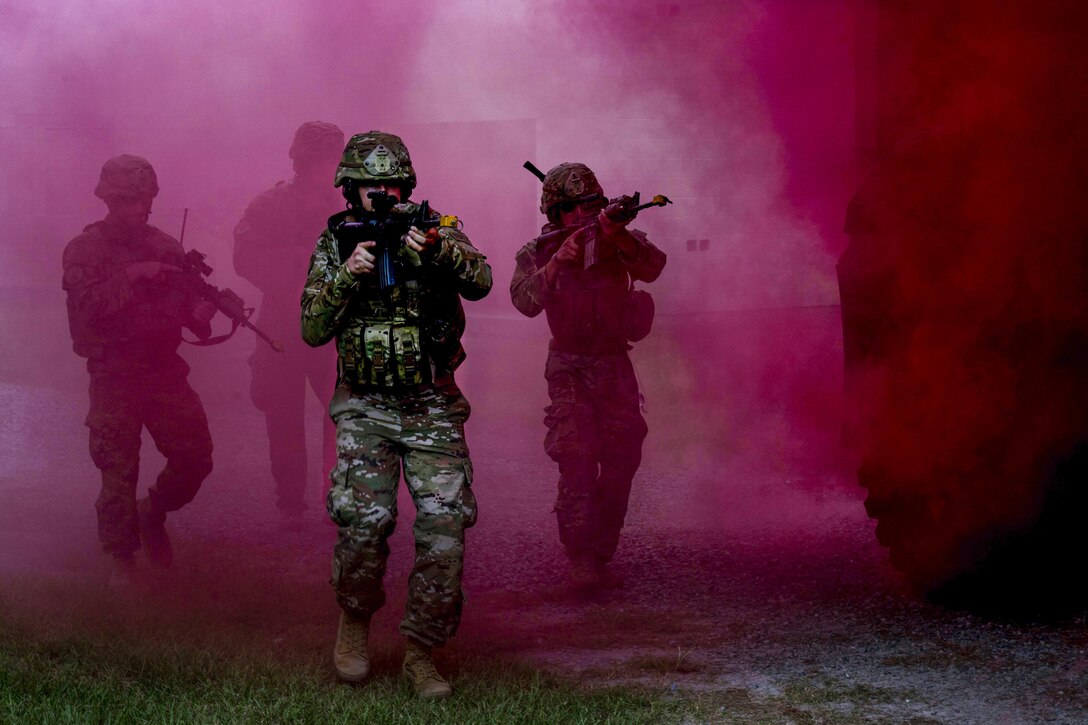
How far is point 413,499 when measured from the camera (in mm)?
4098

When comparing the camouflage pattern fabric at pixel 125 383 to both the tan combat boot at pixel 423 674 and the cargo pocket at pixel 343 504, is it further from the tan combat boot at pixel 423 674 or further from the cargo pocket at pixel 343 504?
the tan combat boot at pixel 423 674

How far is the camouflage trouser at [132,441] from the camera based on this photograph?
5.72 m

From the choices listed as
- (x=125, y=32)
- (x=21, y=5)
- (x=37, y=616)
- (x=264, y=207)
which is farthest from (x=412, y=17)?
(x=37, y=616)

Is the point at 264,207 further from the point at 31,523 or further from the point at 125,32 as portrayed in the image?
the point at 125,32

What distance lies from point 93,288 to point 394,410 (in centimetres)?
228

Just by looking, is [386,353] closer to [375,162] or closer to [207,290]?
[375,162]

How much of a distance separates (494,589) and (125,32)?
23.0 ft

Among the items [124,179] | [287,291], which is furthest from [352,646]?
[287,291]

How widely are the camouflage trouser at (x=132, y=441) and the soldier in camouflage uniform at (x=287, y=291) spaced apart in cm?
130

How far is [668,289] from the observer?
43.8 ft

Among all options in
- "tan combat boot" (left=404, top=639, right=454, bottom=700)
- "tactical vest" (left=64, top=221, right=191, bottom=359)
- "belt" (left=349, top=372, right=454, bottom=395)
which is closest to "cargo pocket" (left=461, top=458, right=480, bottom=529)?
"belt" (left=349, top=372, right=454, bottom=395)

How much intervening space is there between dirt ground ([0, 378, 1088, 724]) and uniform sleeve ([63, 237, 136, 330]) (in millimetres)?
1208

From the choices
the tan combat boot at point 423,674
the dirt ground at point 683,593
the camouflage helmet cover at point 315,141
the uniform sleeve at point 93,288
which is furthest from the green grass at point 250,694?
the camouflage helmet cover at point 315,141

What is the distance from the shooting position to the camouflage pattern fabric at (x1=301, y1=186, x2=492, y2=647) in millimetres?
4016
